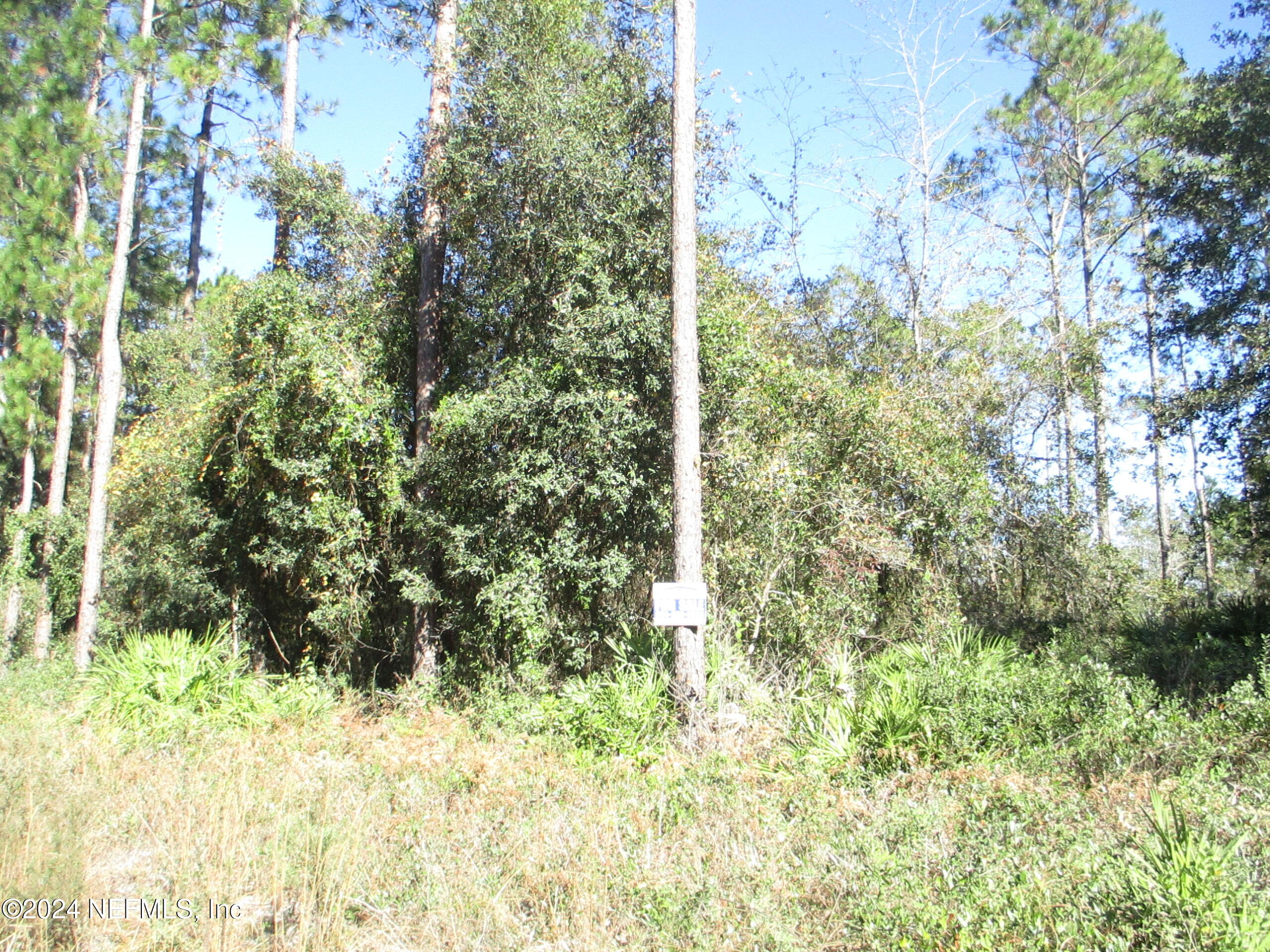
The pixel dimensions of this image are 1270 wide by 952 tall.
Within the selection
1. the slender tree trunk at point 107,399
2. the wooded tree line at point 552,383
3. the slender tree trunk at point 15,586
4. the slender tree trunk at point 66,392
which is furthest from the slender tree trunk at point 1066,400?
the slender tree trunk at point 15,586

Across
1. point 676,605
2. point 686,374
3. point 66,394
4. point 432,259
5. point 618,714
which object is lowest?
point 618,714

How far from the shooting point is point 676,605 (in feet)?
27.4

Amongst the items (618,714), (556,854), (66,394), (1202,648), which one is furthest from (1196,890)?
(66,394)

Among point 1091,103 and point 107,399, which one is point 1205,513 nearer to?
point 1091,103

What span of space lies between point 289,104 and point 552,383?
33.8 feet

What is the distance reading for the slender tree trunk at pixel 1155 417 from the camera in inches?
566

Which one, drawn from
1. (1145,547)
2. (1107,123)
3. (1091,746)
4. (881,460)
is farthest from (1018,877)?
(1145,547)

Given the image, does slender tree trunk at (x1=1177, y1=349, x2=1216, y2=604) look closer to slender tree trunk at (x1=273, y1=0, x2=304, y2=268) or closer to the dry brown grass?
the dry brown grass

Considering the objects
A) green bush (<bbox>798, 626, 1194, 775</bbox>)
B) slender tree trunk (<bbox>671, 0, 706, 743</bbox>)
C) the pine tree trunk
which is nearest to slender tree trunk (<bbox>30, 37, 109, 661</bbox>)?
the pine tree trunk

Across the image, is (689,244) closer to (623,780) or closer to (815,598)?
(815,598)

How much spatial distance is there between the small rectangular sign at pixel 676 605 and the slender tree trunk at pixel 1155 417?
32.3ft

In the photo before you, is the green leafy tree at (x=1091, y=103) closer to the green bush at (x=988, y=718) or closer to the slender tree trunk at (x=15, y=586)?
the green bush at (x=988, y=718)

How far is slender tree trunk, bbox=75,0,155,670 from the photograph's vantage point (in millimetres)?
13516

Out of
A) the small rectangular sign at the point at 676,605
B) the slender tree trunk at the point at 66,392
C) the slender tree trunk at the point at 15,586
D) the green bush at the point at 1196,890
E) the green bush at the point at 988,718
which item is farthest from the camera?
the slender tree trunk at the point at 15,586
